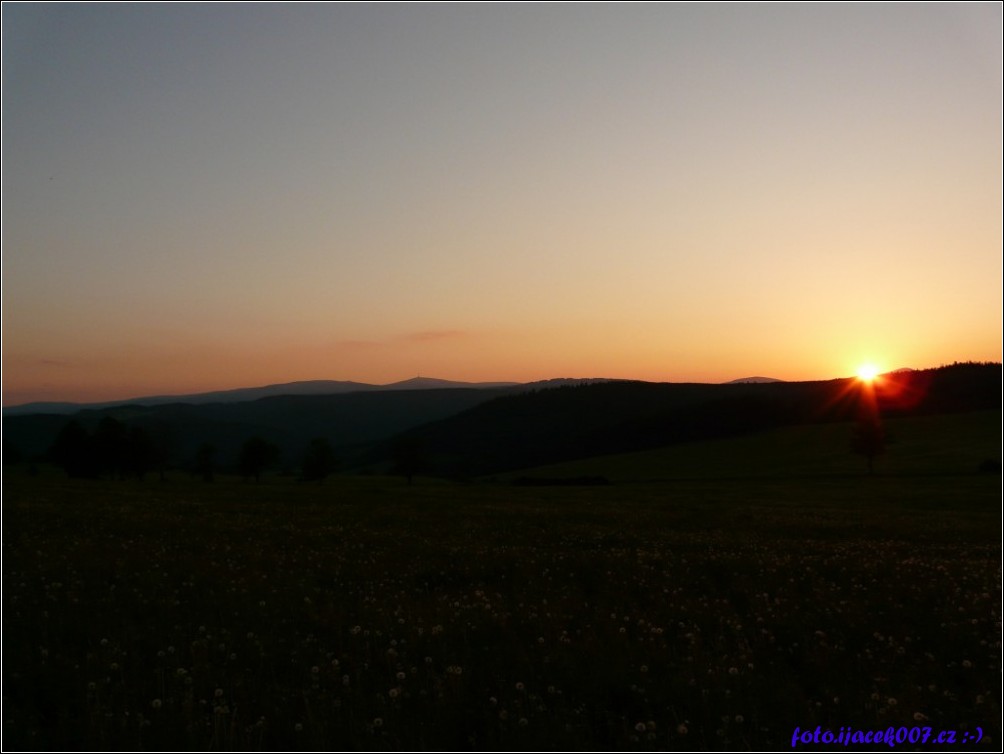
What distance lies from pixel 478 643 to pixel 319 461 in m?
86.2

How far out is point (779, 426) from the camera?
138m

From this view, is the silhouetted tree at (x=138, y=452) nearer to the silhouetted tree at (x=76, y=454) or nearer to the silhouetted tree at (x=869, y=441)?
the silhouetted tree at (x=76, y=454)

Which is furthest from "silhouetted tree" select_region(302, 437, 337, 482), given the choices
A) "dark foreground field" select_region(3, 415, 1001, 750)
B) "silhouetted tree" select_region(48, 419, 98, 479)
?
"dark foreground field" select_region(3, 415, 1001, 750)

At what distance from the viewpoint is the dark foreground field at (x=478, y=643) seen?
727 cm

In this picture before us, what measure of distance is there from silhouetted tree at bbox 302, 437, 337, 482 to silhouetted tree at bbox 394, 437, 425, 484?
969cm

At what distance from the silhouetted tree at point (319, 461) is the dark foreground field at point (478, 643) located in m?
74.1

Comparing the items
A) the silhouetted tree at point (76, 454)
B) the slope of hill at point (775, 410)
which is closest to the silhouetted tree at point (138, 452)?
the silhouetted tree at point (76, 454)

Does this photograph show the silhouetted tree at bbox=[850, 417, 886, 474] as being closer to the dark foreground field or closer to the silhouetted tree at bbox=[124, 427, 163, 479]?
the dark foreground field

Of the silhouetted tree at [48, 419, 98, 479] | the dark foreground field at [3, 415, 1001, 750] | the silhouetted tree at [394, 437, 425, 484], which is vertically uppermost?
the dark foreground field at [3, 415, 1001, 750]

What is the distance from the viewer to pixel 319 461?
A: 92375 mm

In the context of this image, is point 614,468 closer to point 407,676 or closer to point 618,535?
point 618,535

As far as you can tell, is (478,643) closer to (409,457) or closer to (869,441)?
(869,441)

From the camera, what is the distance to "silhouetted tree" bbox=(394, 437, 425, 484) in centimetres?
9825

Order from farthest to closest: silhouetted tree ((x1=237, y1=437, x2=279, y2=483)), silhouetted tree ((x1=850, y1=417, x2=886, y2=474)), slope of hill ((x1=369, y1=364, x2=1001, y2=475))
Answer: slope of hill ((x1=369, y1=364, x2=1001, y2=475)), silhouetted tree ((x1=237, y1=437, x2=279, y2=483)), silhouetted tree ((x1=850, y1=417, x2=886, y2=474))
